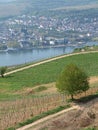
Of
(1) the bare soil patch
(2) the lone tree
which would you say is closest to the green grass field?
(2) the lone tree

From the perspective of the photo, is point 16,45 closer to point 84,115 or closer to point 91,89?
point 91,89

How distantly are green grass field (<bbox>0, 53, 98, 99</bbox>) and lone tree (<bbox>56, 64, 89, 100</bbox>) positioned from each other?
15364 millimetres

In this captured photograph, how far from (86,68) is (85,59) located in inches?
393

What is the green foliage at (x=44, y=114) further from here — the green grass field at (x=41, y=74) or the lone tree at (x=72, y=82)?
the green grass field at (x=41, y=74)

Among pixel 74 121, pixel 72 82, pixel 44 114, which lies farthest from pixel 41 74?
pixel 74 121

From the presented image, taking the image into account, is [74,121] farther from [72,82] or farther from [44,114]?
[72,82]

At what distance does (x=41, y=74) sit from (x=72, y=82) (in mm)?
30030

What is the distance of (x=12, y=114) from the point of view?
46281 mm

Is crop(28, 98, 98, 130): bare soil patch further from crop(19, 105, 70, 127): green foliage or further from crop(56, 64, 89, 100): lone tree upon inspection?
crop(56, 64, 89, 100): lone tree

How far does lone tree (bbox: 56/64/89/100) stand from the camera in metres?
48.9

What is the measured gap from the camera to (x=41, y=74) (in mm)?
78750

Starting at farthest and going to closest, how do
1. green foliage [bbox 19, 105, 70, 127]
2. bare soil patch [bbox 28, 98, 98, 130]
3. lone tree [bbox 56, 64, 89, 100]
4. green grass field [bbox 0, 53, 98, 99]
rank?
green grass field [bbox 0, 53, 98, 99] < lone tree [bbox 56, 64, 89, 100] < green foliage [bbox 19, 105, 70, 127] < bare soil patch [bbox 28, 98, 98, 130]

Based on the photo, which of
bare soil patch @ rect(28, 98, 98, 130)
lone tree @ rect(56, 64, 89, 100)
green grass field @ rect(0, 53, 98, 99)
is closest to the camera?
bare soil patch @ rect(28, 98, 98, 130)

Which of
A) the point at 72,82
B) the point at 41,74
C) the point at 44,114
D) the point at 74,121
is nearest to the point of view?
the point at 74,121
